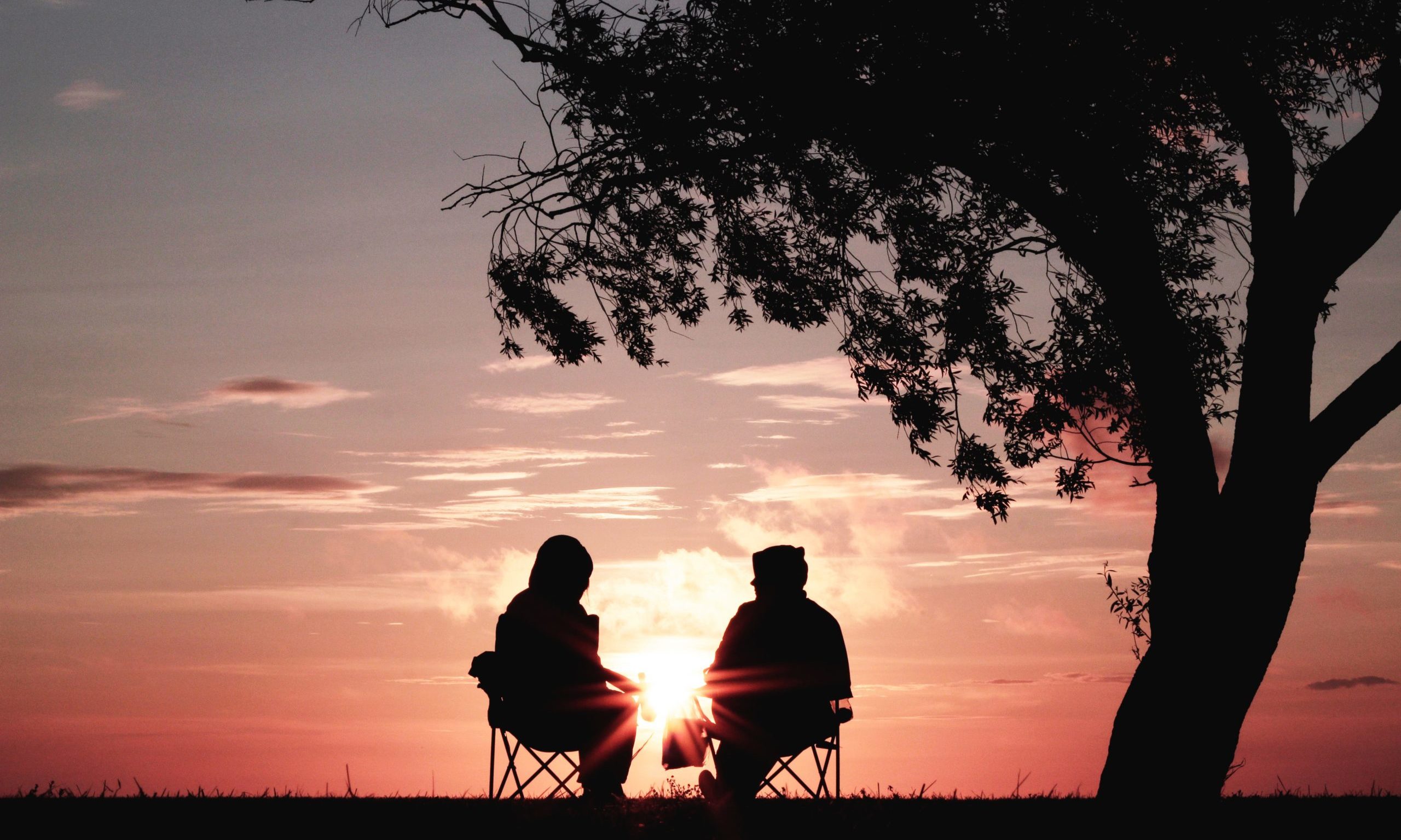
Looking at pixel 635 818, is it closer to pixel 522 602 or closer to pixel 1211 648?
pixel 522 602

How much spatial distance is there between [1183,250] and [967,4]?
3.72 m

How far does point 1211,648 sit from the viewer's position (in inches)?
314

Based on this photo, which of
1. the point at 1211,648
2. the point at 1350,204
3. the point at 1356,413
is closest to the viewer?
the point at 1211,648

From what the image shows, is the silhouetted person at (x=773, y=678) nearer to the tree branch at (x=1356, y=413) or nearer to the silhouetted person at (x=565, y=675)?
the silhouetted person at (x=565, y=675)

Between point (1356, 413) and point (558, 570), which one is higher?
point (1356, 413)

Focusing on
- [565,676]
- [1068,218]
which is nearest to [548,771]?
[565,676]

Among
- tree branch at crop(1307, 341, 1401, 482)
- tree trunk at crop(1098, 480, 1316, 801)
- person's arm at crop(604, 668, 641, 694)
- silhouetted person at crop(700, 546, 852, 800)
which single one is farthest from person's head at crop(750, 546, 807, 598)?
tree branch at crop(1307, 341, 1401, 482)

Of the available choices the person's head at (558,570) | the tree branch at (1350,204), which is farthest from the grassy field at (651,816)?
the tree branch at (1350,204)

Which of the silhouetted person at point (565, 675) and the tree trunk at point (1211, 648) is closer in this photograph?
the tree trunk at point (1211, 648)

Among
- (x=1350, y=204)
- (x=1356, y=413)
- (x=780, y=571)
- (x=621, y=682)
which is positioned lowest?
(x=621, y=682)

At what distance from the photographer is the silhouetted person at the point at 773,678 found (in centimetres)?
853

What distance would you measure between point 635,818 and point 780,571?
2017mm

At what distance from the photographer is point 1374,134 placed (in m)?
8.51

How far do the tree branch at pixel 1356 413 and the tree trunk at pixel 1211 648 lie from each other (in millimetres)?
265
